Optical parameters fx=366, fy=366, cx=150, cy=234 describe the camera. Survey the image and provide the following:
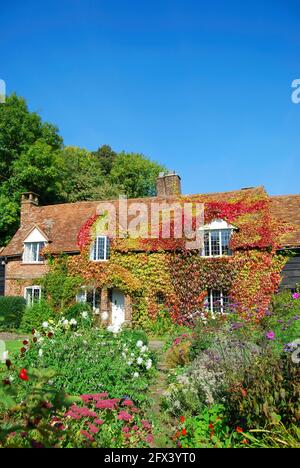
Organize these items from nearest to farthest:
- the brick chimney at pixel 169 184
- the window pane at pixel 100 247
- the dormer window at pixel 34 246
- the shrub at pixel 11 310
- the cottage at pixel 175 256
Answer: the cottage at pixel 175 256
the shrub at pixel 11 310
the window pane at pixel 100 247
the dormer window at pixel 34 246
the brick chimney at pixel 169 184

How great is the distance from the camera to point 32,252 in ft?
80.0

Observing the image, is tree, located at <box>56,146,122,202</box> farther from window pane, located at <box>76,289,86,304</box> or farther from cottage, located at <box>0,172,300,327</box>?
window pane, located at <box>76,289,86,304</box>

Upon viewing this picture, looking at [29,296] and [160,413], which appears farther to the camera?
[29,296]

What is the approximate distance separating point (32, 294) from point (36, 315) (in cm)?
261

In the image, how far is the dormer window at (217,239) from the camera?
20047 mm

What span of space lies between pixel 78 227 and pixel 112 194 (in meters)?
16.1

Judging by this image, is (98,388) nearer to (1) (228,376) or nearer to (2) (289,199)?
(1) (228,376)

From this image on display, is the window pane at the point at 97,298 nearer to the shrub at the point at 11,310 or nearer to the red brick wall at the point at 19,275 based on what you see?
the red brick wall at the point at 19,275

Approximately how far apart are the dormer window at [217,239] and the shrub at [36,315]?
9.62 metres

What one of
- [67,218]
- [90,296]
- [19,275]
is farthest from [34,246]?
[90,296]

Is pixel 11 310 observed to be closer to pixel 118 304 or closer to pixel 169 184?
pixel 118 304

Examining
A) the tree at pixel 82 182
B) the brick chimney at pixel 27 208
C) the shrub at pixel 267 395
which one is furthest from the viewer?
the tree at pixel 82 182

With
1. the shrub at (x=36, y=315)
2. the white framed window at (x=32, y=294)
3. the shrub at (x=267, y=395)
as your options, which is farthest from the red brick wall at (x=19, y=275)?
the shrub at (x=267, y=395)

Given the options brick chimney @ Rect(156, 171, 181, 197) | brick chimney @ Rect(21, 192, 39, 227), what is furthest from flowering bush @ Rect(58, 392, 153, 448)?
brick chimney @ Rect(21, 192, 39, 227)
